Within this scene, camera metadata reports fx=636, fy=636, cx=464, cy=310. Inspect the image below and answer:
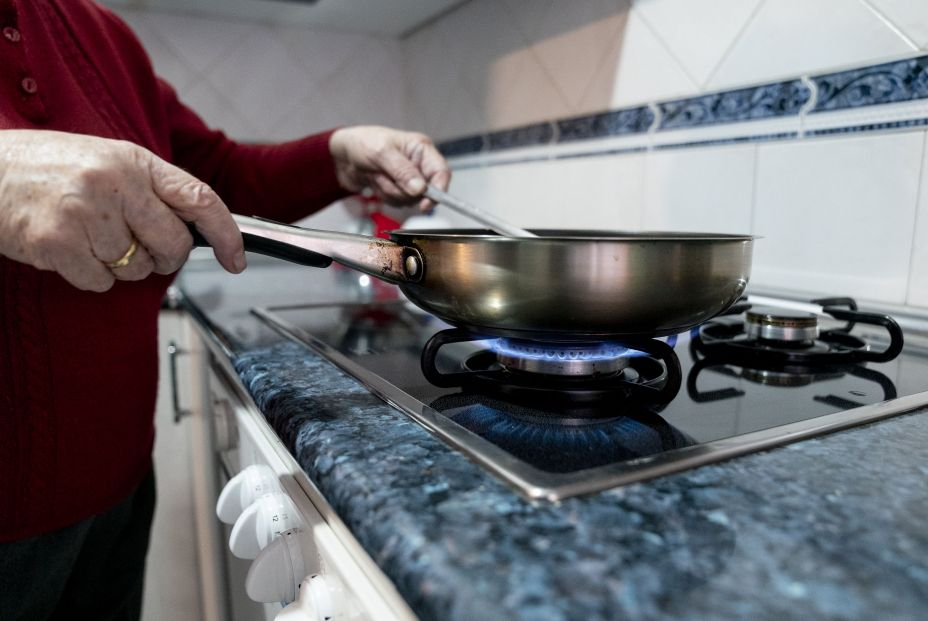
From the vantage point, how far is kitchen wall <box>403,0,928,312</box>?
2.31 ft

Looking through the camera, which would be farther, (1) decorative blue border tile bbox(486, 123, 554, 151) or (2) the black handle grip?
(1) decorative blue border tile bbox(486, 123, 554, 151)

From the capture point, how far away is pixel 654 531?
0.27 meters

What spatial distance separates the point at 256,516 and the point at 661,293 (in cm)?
32

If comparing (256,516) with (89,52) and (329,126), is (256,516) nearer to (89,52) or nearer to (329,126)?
(89,52)

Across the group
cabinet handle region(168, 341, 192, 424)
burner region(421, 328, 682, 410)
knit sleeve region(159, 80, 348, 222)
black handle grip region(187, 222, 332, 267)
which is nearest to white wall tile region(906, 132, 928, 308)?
burner region(421, 328, 682, 410)

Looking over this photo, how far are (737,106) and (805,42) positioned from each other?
11 cm

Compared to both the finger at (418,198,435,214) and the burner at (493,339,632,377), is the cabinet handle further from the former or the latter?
the burner at (493,339,632,377)

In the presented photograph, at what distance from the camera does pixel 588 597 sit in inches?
9.0

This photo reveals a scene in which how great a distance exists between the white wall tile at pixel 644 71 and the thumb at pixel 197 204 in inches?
29.1

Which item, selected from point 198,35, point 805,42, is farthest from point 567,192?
point 198,35

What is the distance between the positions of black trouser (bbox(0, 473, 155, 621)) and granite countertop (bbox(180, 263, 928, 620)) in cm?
40

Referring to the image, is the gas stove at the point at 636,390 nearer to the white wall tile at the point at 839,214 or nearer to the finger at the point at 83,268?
the white wall tile at the point at 839,214

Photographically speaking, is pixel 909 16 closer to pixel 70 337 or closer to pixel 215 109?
pixel 70 337

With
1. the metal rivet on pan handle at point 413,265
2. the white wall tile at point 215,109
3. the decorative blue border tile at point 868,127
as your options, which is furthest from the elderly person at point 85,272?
the white wall tile at point 215,109
